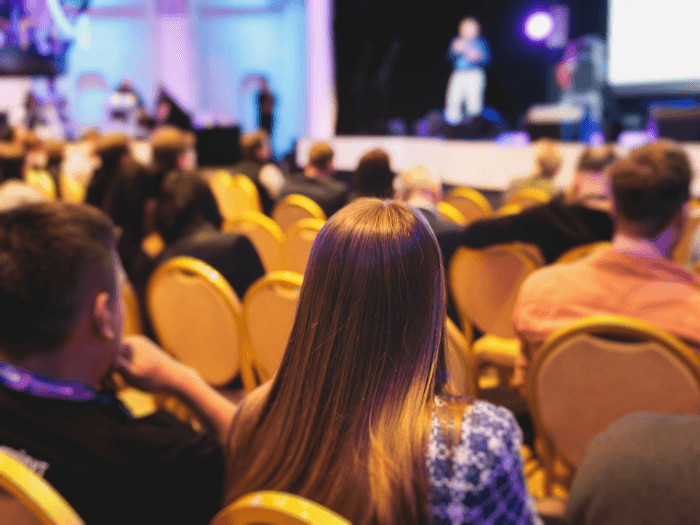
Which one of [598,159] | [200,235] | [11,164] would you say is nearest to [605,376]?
[200,235]

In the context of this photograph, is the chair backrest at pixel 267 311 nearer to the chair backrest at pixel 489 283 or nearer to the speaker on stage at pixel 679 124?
the chair backrest at pixel 489 283

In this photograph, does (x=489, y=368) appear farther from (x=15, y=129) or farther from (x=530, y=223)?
(x=15, y=129)

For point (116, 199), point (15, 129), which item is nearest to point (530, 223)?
point (116, 199)

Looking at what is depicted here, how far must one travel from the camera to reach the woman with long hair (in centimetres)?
83

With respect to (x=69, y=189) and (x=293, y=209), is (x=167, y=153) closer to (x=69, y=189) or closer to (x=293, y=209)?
(x=293, y=209)

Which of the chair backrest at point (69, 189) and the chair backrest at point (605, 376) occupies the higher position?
A: the chair backrest at point (69, 189)

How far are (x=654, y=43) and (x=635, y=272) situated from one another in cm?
798

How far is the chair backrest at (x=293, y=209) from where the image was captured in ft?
12.1

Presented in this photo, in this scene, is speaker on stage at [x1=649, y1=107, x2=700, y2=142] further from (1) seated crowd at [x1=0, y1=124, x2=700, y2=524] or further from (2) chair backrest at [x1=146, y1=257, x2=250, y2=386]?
(1) seated crowd at [x1=0, y1=124, x2=700, y2=524]

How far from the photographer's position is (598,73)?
8461mm

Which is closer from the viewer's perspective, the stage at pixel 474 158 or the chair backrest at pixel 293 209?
the chair backrest at pixel 293 209

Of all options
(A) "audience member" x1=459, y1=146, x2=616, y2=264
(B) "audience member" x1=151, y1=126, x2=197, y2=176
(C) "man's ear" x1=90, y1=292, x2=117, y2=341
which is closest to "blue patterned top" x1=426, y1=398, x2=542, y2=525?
(C) "man's ear" x1=90, y1=292, x2=117, y2=341

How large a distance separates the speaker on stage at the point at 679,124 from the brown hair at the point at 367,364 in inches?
233

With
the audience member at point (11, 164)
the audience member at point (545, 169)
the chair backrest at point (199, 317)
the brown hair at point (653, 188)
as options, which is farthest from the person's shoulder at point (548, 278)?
the audience member at point (11, 164)
